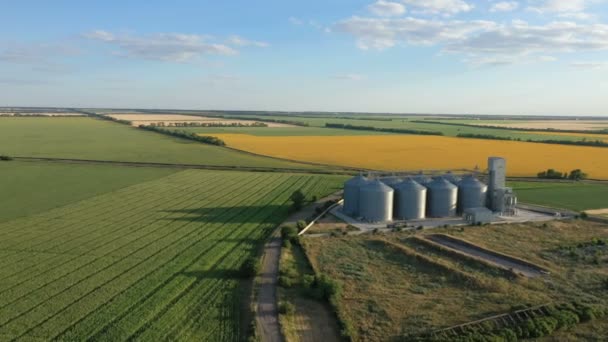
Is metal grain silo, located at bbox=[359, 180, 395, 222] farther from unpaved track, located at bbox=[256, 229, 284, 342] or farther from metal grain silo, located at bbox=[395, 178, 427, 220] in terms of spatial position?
unpaved track, located at bbox=[256, 229, 284, 342]

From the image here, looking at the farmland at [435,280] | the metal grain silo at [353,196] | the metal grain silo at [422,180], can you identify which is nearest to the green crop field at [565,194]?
the farmland at [435,280]

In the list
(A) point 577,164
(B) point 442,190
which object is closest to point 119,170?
(B) point 442,190

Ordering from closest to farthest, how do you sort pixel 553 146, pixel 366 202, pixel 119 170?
pixel 366 202 < pixel 119 170 < pixel 553 146

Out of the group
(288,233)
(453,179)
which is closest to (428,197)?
(453,179)

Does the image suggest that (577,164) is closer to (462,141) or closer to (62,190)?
(462,141)

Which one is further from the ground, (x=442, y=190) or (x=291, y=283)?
(x=442, y=190)

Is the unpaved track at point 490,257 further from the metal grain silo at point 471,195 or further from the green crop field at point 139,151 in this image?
the green crop field at point 139,151
